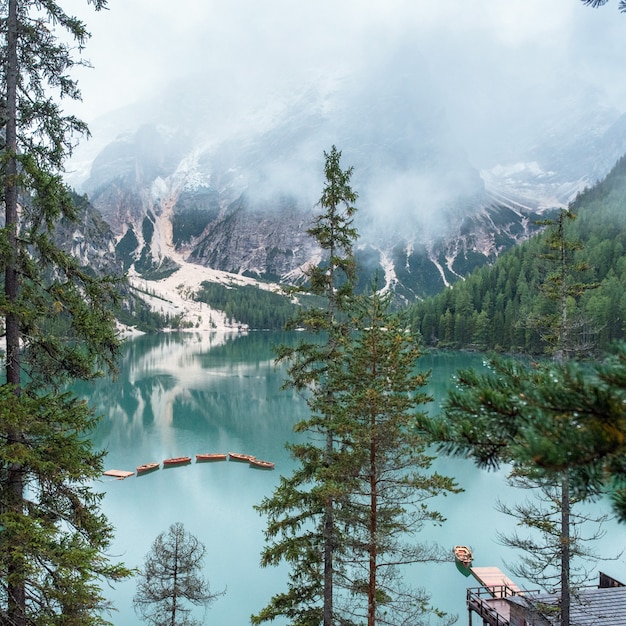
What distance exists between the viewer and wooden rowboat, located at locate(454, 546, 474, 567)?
24.5 metres

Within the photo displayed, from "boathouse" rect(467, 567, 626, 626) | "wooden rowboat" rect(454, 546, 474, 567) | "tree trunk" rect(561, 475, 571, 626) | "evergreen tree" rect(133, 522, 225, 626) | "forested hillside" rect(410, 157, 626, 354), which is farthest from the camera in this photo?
"forested hillside" rect(410, 157, 626, 354)

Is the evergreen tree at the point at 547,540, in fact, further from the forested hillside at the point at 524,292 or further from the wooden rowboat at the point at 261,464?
the forested hillside at the point at 524,292

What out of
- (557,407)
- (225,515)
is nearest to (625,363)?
(557,407)

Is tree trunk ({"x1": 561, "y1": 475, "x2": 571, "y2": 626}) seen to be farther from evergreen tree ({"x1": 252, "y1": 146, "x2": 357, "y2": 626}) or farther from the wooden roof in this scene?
evergreen tree ({"x1": 252, "y1": 146, "x2": 357, "y2": 626})

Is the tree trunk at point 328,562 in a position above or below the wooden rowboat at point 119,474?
below

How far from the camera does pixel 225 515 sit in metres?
30.8

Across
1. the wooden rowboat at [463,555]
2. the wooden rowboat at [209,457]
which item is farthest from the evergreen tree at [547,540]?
the wooden rowboat at [209,457]

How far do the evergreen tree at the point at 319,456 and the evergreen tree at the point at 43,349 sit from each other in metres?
5.43

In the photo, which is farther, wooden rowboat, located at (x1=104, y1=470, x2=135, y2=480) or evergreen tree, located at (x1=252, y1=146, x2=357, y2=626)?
wooden rowboat, located at (x1=104, y1=470, x2=135, y2=480)

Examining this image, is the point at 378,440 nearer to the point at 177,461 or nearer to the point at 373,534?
the point at 373,534

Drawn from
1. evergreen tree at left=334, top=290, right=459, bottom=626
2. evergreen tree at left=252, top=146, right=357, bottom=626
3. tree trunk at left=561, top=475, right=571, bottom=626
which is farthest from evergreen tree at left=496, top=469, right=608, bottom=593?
evergreen tree at left=252, top=146, right=357, bottom=626

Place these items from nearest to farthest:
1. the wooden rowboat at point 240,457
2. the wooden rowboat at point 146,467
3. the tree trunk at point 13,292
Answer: the tree trunk at point 13,292 → the wooden rowboat at point 146,467 → the wooden rowboat at point 240,457

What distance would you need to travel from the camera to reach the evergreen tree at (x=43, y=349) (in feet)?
24.3

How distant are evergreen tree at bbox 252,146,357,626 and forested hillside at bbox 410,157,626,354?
7342 cm
